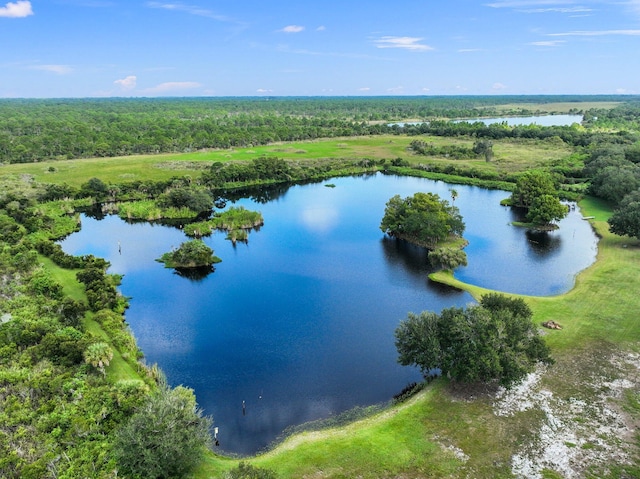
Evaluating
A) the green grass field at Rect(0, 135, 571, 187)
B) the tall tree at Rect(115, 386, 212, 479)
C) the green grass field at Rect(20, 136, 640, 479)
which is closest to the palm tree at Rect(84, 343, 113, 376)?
the green grass field at Rect(20, 136, 640, 479)

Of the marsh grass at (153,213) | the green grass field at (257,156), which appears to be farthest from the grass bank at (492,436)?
the green grass field at (257,156)

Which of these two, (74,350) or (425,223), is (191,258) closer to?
(74,350)

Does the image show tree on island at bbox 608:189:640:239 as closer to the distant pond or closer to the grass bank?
the distant pond

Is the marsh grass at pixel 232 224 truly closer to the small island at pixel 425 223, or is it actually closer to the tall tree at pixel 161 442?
the small island at pixel 425 223

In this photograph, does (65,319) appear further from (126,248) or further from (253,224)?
(253,224)

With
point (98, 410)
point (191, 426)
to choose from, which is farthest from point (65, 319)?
point (191, 426)
